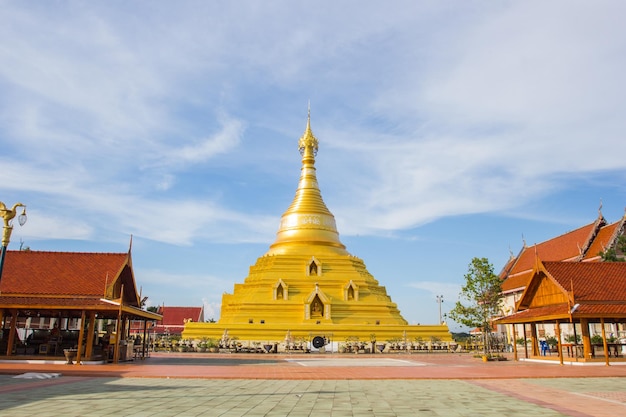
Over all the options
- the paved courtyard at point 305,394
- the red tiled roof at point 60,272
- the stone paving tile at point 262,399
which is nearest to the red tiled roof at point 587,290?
the paved courtyard at point 305,394

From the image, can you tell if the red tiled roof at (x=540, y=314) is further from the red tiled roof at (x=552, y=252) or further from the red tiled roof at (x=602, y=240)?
the red tiled roof at (x=602, y=240)

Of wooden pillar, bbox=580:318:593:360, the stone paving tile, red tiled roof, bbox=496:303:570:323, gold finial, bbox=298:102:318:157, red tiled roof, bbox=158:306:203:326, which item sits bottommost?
the stone paving tile

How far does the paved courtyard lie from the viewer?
8430 millimetres

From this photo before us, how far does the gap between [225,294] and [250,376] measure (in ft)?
94.5

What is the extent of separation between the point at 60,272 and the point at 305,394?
15.0m

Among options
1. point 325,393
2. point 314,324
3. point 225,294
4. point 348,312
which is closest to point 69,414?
point 325,393

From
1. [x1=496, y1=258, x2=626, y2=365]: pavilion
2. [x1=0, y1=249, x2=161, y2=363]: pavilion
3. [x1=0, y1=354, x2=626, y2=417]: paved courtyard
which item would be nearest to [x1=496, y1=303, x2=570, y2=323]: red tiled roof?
[x1=496, y1=258, x2=626, y2=365]: pavilion

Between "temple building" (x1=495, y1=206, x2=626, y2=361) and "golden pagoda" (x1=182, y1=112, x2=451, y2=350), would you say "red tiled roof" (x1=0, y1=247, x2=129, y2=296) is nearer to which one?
"golden pagoda" (x1=182, y1=112, x2=451, y2=350)

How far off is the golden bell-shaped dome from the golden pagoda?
8 centimetres

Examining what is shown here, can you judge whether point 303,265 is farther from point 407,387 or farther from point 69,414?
point 69,414

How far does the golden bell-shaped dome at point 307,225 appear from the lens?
1746 inches

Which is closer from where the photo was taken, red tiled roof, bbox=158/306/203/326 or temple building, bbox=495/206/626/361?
temple building, bbox=495/206/626/361

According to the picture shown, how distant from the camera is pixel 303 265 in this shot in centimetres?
4197

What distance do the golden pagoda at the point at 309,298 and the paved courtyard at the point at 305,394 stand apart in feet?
60.7
